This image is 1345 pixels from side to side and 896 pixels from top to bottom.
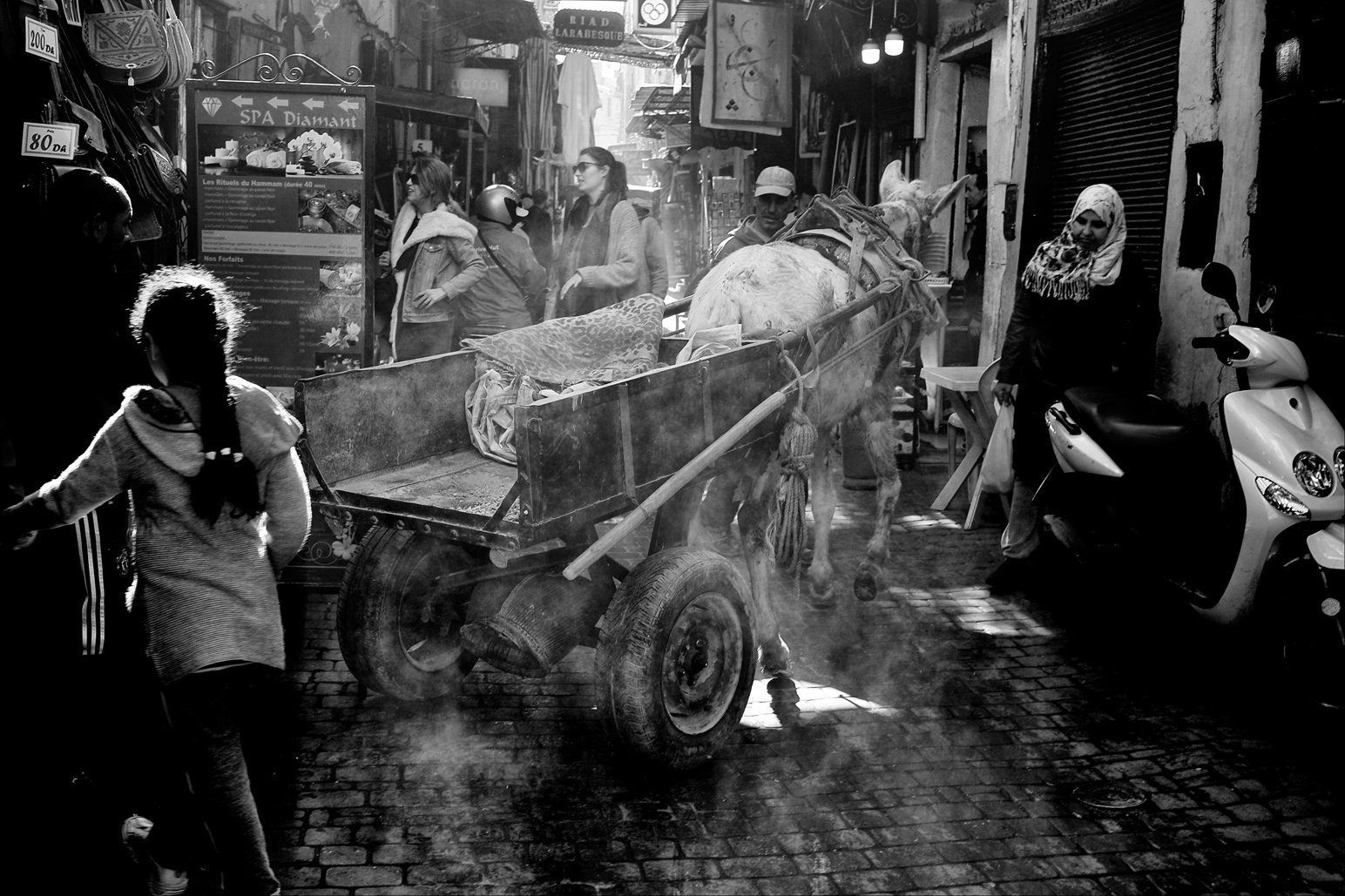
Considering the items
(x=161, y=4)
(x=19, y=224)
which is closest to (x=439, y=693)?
(x=19, y=224)

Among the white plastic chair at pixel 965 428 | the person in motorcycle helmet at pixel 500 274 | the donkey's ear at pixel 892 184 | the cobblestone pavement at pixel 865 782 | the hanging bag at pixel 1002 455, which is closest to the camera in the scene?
the cobblestone pavement at pixel 865 782

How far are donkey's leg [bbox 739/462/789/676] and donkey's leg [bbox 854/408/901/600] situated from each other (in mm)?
1105

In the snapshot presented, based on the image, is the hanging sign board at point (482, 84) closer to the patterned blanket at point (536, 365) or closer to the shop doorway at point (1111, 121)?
the shop doorway at point (1111, 121)

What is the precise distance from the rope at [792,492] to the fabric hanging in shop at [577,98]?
19872mm

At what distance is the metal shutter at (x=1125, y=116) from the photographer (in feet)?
22.5

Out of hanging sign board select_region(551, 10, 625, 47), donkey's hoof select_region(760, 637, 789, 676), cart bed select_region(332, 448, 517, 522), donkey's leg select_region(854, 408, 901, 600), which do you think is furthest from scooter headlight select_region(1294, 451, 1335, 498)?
hanging sign board select_region(551, 10, 625, 47)

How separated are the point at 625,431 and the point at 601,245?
15.0 feet

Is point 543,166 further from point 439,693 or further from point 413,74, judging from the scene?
point 439,693

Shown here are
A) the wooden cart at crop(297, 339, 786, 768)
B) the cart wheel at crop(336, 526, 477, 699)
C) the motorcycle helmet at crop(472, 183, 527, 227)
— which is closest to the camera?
the wooden cart at crop(297, 339, 786, 768)

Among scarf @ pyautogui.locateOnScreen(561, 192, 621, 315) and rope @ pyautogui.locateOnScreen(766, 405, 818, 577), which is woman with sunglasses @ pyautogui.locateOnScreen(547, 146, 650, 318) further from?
rope @ pyautogui.locateOnScreen(766, 405, 818, 577)

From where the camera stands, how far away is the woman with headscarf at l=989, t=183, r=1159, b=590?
5.90 meters

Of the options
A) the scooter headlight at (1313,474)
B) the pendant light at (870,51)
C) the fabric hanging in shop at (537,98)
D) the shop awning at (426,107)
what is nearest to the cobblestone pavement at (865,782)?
the scooter headlight at (1313,474)

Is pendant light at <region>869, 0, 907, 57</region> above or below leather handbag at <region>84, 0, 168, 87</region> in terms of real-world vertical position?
above

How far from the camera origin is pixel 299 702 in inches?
182
